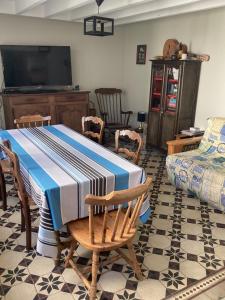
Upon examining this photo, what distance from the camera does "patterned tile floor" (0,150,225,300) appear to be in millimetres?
1834

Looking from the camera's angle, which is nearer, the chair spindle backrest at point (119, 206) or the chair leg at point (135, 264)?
the chair spindle backrest at point (119, 206)

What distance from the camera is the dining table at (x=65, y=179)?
5.62 ft

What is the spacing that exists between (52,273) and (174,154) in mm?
2043


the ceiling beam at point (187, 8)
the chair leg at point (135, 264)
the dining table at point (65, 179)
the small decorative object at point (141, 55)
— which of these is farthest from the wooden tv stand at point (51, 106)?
the chair leg at point (135, 264)

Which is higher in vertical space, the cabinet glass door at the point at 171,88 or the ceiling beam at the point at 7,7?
the ceiling beam at the point at 7,7

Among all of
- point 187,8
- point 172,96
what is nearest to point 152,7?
point 187,8

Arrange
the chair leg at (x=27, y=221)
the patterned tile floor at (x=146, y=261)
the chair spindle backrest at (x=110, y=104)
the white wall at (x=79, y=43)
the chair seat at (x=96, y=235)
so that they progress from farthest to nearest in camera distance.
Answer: the chair spindle backrest at (x=110, y=104)
the white wall at (x=79, y=43)
the chair leg at (x=27, y=221)
the patterned tile floor at (x=146, y=261)
the chair seat at (x=96, y=235)

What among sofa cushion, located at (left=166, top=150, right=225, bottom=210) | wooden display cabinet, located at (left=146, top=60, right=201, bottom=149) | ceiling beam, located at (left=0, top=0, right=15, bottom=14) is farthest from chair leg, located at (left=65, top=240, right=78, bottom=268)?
ceiling beam, located at (left=0, top=0, right=15, bottom=14)

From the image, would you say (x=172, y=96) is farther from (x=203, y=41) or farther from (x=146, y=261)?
(x=146, y=261)

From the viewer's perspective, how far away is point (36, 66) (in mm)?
4625

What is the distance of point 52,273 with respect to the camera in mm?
1976

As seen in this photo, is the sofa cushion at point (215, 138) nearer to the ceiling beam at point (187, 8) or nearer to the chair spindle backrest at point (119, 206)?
the ceiling beam at point (187, 8)

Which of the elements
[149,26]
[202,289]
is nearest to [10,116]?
[149,26]

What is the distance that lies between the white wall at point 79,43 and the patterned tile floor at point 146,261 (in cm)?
313
